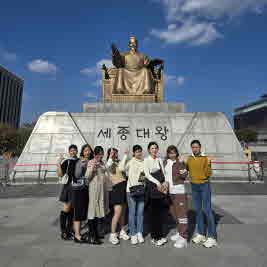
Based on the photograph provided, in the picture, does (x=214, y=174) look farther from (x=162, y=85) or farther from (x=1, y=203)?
(x=1, y=203)

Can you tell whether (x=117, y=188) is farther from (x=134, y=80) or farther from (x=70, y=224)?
(x=134, y=80)

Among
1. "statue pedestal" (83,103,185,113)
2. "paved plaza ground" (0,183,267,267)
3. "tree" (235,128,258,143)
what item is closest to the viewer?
"paved plaza ground" (0,183,267,267)

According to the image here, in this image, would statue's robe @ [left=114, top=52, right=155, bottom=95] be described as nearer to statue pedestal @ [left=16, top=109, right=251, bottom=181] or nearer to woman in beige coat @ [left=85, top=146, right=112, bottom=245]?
statue pedestal @ [left=16, top=109, right=251, bottom=181]

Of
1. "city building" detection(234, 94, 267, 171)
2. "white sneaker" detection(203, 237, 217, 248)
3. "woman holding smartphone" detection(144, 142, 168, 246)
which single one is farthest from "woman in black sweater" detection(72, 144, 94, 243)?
"city building" detection(234, 94, 267, 171)

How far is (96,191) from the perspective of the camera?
3.74m

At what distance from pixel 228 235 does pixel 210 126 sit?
878 cm

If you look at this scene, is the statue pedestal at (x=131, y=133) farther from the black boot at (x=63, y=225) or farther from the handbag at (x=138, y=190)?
the handbag at (x=138, y=190)

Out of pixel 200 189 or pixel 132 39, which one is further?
pixel 132 39

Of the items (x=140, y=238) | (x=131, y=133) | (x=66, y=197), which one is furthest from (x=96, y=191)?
(x=131, y=133)

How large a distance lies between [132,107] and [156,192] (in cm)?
972

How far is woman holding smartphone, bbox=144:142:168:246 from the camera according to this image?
365 centimetres

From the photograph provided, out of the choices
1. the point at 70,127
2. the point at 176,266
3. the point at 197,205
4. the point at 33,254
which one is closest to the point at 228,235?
the point at 197,205

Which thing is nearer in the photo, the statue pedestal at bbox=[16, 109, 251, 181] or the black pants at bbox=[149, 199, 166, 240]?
the black pants at bbox=[149, 199, 166, 240]

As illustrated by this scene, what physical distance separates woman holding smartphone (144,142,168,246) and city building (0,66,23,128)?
82.3 m
